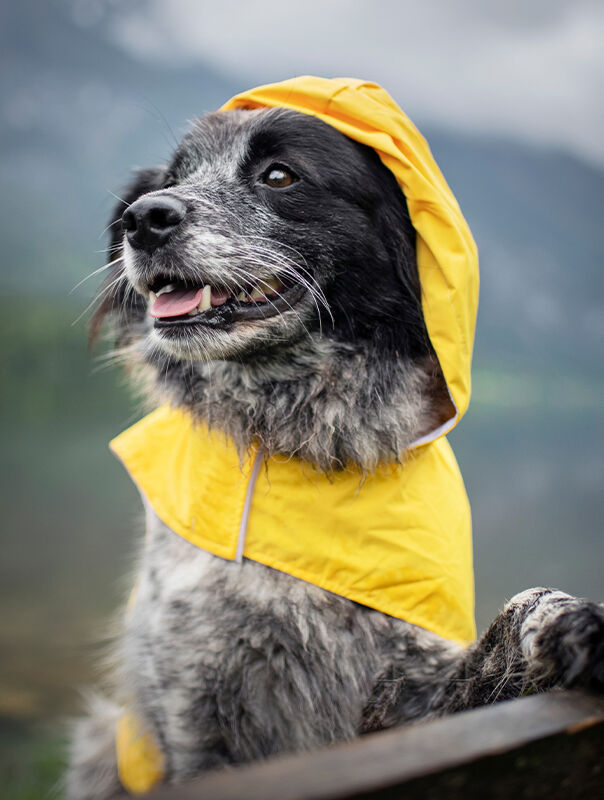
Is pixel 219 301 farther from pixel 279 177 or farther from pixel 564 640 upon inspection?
pixel 564 640

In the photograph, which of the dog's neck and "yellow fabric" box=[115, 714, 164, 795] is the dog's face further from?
"yellow fabric" box=[115, 714, 164, 795]

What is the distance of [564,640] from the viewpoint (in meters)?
1.28

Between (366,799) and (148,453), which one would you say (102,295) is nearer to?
(148,453)

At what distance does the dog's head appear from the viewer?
1951 mm

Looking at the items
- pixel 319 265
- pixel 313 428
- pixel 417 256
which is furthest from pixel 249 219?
pixel 313 428

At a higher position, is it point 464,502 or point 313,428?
point 313,428

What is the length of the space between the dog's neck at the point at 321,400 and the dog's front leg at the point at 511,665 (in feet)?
1.98

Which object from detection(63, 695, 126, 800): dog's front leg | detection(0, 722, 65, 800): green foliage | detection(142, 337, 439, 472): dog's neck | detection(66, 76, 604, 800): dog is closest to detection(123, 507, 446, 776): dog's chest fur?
detection(66, 76, 604, 800): dog

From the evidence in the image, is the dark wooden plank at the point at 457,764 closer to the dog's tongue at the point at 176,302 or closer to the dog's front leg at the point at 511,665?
the dog's front leg at the point at 511,665

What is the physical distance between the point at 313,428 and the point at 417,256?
25.7 inches

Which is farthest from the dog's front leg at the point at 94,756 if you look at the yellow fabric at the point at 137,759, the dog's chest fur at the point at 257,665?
the dog's chest fur at the point at 257,665

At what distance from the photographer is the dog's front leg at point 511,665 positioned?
4.10 ft

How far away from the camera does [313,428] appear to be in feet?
6.77

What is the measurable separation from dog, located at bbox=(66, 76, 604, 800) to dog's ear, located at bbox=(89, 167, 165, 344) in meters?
0.13
